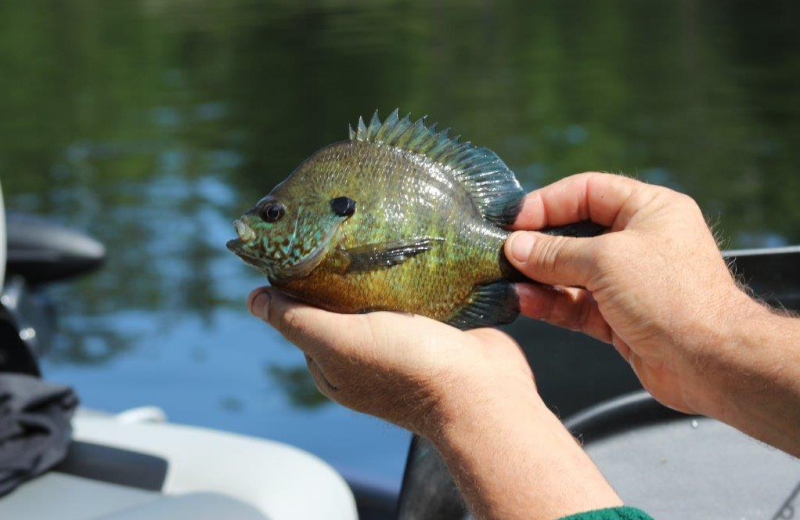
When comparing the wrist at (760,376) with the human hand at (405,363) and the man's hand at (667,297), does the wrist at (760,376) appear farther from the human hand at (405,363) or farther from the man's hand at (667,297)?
the human hand at (405,363)

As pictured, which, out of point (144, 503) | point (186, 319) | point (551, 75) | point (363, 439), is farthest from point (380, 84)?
point (144, 503)

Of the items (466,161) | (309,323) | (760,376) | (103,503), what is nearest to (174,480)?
(103,503)

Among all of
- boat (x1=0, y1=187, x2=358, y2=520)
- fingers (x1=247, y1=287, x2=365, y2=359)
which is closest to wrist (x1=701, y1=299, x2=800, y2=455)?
fingers (x1=247, y1=287, x2=365, y2=359)

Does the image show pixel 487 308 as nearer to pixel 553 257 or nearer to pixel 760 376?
pixel 553 257

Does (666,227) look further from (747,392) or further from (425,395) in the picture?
(425,395)

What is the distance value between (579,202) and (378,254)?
506mm

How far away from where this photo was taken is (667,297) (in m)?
1.95

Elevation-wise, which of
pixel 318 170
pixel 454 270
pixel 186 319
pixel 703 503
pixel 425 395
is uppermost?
pixel 318 170

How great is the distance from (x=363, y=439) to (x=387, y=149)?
4482 mm

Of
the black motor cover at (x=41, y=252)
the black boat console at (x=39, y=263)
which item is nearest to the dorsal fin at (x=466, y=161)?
the black boat console at (x=39, y=263)

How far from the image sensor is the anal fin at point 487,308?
2082 mm

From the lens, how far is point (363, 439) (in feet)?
20.9

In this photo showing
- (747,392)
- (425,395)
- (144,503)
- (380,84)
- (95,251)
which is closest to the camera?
(747,392)

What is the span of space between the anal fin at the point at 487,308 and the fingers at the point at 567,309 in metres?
0.08
